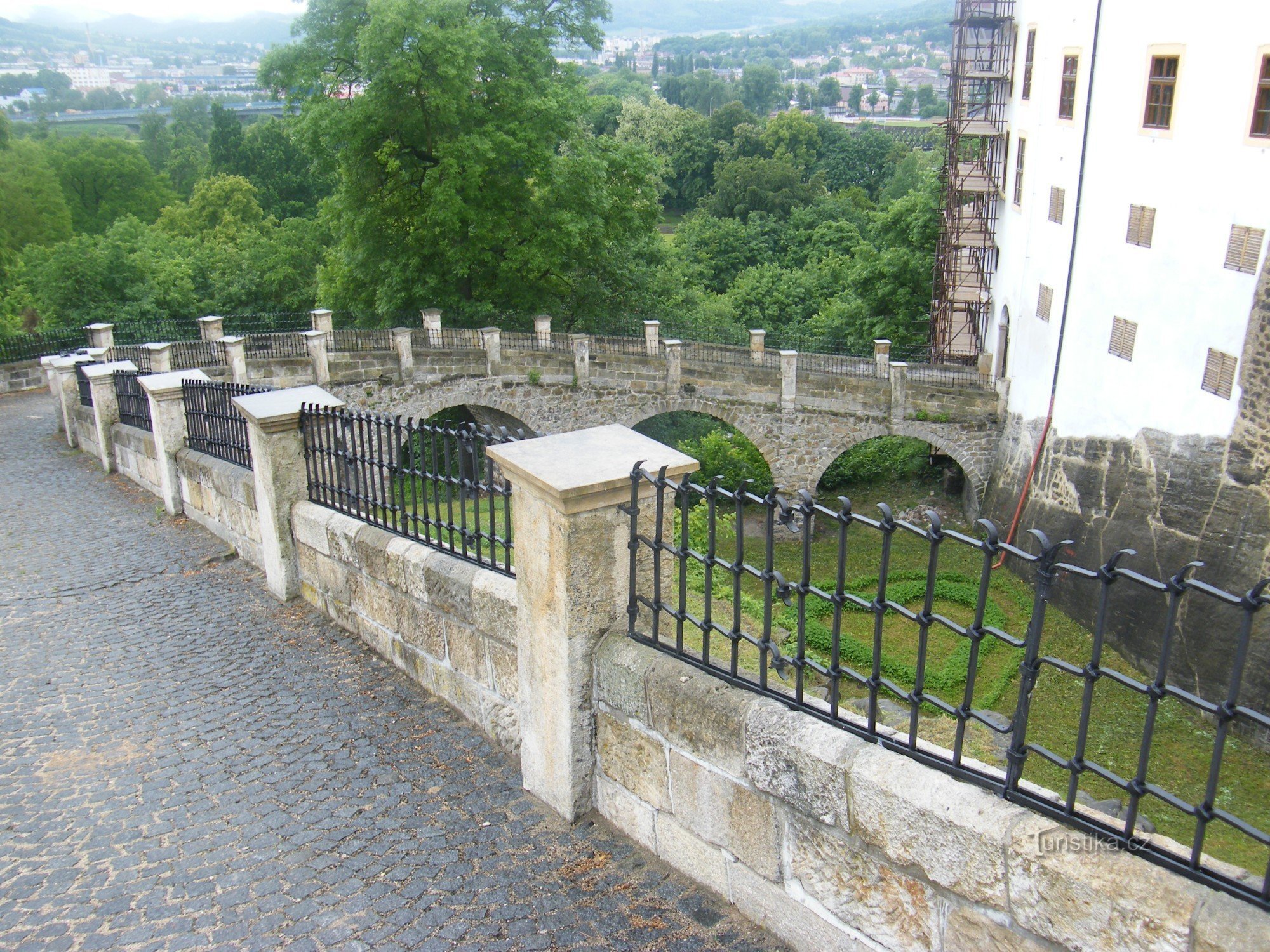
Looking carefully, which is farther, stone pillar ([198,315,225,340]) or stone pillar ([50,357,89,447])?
stone pillar ([198,315,225,340])

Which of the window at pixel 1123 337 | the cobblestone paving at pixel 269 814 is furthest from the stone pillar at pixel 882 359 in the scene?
the cobblestone paving at pixel 269 814

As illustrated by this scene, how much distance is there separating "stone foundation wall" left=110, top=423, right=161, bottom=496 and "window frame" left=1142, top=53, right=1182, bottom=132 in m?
15.6

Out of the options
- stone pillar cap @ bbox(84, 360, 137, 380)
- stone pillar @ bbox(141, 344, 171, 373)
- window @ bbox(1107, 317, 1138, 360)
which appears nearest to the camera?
stone pillar cap @ bbox(84, 360, 137, 380)

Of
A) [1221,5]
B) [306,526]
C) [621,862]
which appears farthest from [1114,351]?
[621,862]

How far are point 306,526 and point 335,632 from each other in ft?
2.55

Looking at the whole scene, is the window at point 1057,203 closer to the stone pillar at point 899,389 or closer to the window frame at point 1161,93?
the window frame at point 1161,93

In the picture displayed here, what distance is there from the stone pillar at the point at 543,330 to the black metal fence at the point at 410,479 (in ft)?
53.8

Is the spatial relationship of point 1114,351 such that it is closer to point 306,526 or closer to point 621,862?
point 306,526

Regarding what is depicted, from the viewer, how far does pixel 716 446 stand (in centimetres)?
2555

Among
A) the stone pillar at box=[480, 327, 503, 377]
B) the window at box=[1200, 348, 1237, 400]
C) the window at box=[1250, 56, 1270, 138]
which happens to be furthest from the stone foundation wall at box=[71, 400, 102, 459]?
the window at box=[1250, 56, 1270, 138]

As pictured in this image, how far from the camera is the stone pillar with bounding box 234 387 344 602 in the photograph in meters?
7.09

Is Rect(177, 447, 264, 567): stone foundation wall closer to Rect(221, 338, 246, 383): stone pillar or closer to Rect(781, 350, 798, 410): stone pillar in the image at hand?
Rect(221, 338, 246, 383): stone pillar

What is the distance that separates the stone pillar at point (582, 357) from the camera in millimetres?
23516

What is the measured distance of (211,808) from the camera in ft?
15.8
